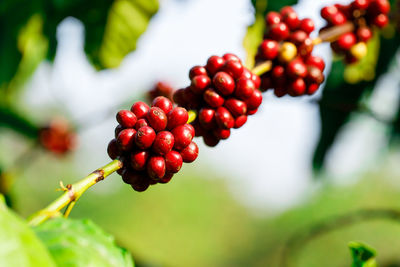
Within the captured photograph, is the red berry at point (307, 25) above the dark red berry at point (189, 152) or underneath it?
underneath

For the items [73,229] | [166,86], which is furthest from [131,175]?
[166,86]

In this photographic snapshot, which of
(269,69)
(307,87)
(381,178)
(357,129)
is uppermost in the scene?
(269,69)

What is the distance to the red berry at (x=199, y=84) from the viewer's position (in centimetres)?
105

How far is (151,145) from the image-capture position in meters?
0.91

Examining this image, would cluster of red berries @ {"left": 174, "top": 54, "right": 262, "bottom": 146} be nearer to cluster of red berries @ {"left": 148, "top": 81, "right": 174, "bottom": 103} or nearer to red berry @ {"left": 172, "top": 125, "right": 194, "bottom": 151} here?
red berry @ {"left": 172, "top": 125, "right": 194, "bottom": 151}

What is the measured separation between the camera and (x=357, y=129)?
317 cm

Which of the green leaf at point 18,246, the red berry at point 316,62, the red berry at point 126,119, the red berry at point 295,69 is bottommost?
the red berry at point 316,62

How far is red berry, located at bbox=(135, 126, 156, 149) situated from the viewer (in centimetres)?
87

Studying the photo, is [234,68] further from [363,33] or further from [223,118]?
[363,33]

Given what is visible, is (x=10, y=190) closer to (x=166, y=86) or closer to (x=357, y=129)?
(x=166, y=86)

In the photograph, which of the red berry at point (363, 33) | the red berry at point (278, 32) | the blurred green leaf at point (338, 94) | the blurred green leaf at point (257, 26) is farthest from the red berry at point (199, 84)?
the blurred green leaf at point (338, 94)

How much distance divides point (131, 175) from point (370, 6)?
112 cm

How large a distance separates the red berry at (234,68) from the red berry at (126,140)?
0.34 meters

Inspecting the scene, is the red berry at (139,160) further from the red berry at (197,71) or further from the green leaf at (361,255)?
the green leaf at (361,255)
